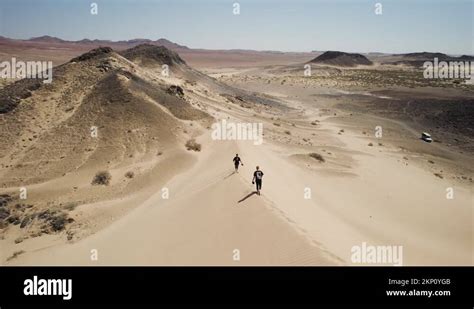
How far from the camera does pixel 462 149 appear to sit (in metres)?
36.3

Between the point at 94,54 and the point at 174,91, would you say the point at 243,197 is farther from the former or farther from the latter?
Result: the point at 94,54

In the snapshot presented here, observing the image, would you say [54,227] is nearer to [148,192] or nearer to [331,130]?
[148,192]

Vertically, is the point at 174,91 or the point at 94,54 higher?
the point at 94,54

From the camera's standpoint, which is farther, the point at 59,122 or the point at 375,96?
the point at 375,96

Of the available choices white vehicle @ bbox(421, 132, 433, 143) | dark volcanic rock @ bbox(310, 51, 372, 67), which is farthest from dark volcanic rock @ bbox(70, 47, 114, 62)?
dark volcanic rock @ bbox(310, 51, 372, 67)
